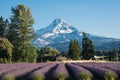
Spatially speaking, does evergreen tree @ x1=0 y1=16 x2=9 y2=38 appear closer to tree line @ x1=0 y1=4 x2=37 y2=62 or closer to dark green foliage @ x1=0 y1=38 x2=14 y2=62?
tree line @ x1=0 y1=4 x2=37 y2=62

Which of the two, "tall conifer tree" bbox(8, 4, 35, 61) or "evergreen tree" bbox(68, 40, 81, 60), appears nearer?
"tall conifer tree" bbox(8, 4, 35, 61)

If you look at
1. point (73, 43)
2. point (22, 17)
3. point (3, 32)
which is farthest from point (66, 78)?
point (73, 43)

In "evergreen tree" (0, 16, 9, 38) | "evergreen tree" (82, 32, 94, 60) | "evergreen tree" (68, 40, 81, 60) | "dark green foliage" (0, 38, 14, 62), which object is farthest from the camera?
"evergreen tree" (68, 40, 81, 60)

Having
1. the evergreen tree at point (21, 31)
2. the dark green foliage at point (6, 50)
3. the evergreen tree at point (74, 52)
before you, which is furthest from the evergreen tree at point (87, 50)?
the dark green foliage at point (6, 50)

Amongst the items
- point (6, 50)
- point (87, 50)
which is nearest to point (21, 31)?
point (6, 50)

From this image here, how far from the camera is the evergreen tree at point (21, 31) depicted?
309 ft

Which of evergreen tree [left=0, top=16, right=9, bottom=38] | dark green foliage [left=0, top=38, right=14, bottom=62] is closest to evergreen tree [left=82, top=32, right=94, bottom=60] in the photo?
evergreen tree [left=0, top=16, right=9, bottom=38]

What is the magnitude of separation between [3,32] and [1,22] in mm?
2818

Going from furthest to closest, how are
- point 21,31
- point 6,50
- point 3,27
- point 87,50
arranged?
point 87,50 → point 3,27 → point 21,31 → point 6,50

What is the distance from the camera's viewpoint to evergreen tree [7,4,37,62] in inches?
3708

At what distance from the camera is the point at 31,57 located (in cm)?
9450

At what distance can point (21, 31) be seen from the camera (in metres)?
97.9

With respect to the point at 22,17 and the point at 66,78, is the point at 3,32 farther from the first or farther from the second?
the point at 66,78

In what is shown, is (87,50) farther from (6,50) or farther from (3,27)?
(6,50)
